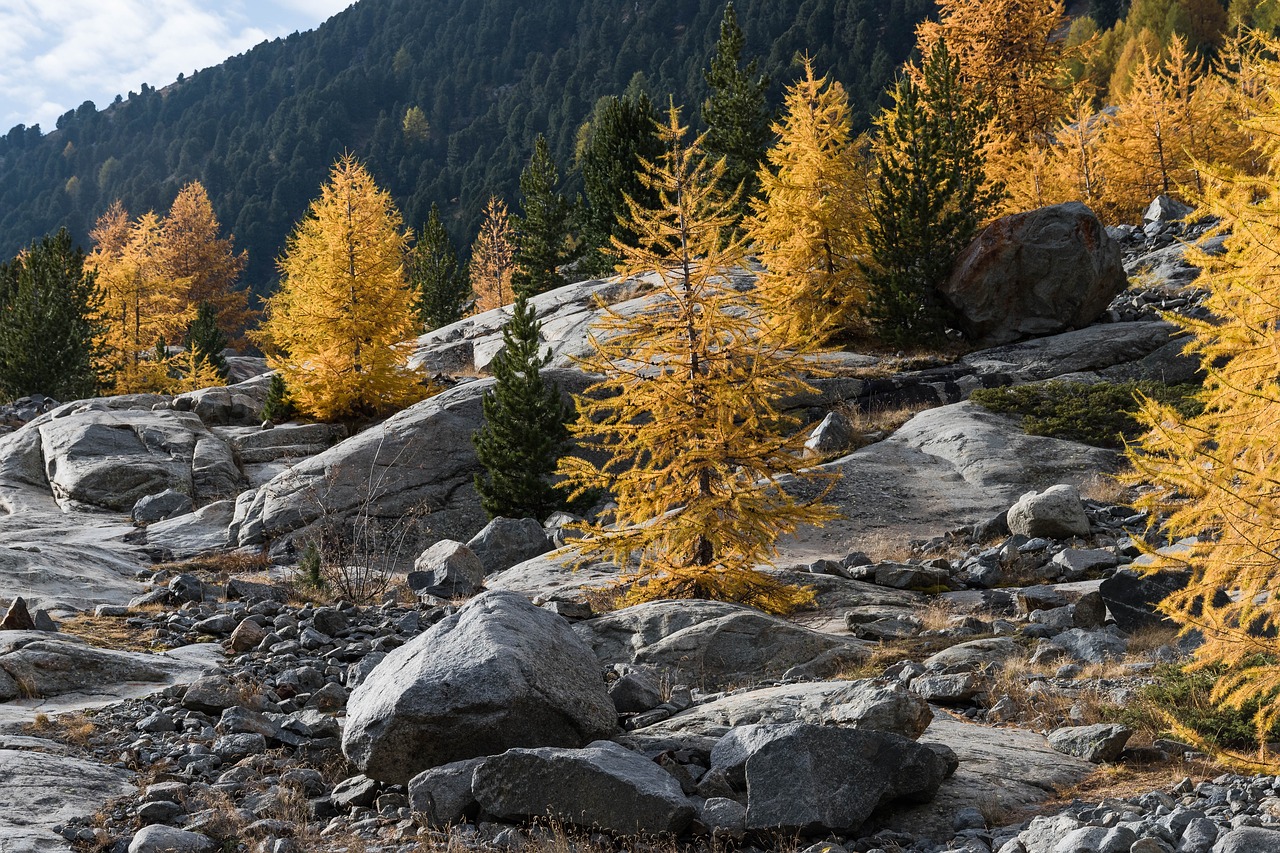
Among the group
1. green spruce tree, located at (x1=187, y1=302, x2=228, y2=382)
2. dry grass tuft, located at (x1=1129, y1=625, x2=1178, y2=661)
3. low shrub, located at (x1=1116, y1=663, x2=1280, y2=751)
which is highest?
green spruce tree, located at (x1=187, y1=302, x2=228, y2=382)

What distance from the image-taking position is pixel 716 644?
32.8 feet

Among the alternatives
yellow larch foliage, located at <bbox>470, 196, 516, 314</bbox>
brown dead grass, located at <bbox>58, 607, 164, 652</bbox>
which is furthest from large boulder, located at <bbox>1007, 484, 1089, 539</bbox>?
yellow larch foliage, located at <bbox>470, 196, 516, 314</bbox>

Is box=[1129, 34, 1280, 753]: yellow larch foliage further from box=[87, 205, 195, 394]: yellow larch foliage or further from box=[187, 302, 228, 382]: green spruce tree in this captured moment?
box=[187, 302, 228, 382]: green spruce tree

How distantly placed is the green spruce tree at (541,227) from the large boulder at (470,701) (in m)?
38.0

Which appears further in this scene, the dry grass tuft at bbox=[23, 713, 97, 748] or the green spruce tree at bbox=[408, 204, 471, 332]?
the green spruce tree at bbox=[408, 204, 471, 332]

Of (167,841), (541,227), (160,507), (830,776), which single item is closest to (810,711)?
(830,776)

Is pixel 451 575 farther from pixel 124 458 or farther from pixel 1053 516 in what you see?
pixel 124 458

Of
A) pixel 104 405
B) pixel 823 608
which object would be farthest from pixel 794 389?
pixel 104 405

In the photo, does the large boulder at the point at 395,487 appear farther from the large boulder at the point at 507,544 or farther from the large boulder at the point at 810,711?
the large boulder at the point at 810,711

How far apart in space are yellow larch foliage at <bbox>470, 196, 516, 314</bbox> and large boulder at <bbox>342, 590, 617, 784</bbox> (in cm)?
5447

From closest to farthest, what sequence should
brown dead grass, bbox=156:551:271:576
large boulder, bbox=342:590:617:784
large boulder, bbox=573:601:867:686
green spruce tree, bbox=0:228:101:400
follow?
1. large boulder, bbox=342:590:617:784
2. large boulder, bbox=573:601:867:686
3. brown dead grass, bbox=156:551:271:576
4. green spruce tree, bbox=0:228:101:400

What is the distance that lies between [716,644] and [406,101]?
544ft

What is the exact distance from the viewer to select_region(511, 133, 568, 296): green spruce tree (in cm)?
4431

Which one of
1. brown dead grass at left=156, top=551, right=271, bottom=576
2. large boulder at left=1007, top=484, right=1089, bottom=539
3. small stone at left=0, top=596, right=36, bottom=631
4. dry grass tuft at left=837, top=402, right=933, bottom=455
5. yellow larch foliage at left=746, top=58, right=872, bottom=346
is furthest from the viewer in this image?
yellow larch foliage at left=746, top=58, right=872, bottom=346
